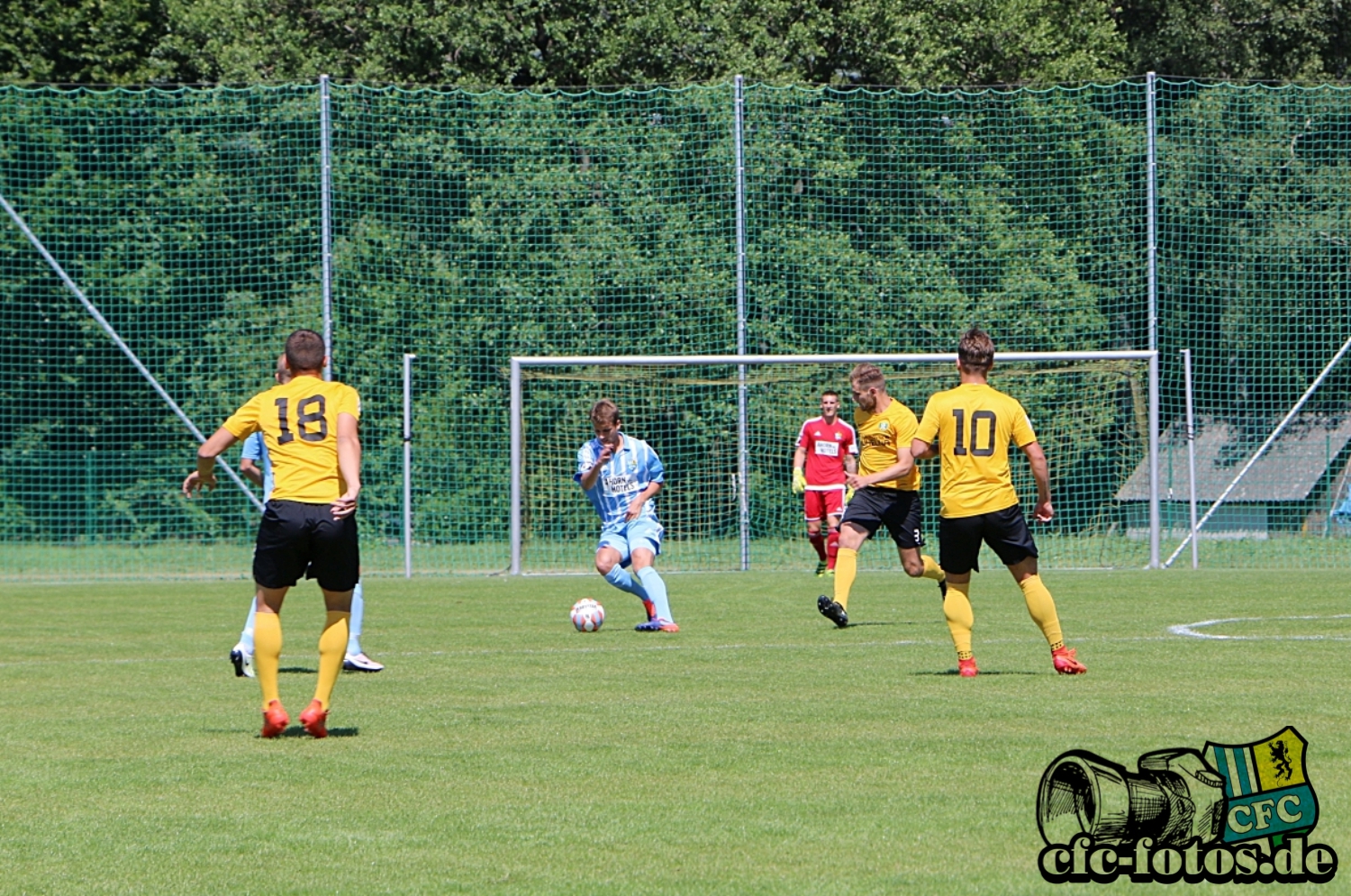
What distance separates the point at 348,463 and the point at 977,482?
12.1 ft

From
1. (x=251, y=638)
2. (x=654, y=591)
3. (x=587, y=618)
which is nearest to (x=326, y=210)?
(x=587, y=618)

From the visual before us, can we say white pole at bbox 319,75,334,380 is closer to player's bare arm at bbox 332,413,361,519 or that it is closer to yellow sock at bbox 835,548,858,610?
yellow sock at bbox 835,548,858,610

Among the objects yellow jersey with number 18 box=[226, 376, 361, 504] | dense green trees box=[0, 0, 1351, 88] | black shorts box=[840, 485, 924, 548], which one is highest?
dense green trees box=[0, 0, 1351, 88]

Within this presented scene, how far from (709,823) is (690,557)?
59.3 feet

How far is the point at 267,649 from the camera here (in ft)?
28.5

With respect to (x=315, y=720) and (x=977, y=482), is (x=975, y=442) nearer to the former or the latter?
(x=977, y=482)

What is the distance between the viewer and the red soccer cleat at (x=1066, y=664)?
10453mm

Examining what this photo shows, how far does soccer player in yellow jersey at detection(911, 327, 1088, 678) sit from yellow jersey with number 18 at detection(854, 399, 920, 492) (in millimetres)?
3194

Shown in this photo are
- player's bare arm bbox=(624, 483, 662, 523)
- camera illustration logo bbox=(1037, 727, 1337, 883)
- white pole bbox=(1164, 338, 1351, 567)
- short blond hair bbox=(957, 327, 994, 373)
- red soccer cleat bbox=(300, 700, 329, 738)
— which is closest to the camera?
camera illustration logo bbox=(1037, 727, 1337, 883)

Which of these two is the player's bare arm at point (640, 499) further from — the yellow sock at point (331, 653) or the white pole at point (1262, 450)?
the white pole at point (1262, 450)

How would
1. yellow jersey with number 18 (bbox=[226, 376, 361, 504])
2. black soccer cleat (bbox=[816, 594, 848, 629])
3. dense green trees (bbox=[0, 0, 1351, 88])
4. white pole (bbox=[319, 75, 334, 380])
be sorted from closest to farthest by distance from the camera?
yellow jersey with number 18 (bbox=[226, 376, 361, 504]), black soccer cleat (bbox=[816, 594, 848, 629]), white pole (bbox=[319, 75, 334, 380]), dense green trees (bbox=[0, 0, 1351, 88])

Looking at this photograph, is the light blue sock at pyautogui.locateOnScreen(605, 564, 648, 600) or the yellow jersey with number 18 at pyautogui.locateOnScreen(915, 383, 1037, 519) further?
the light blue sock at pyautogui.locateOnScreen(605, 564, 648, 600)

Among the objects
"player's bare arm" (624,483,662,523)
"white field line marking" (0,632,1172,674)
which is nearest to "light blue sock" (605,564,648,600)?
"player's bare arm" (624,483,662,523)

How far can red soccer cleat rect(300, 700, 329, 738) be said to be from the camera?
27.9ft
